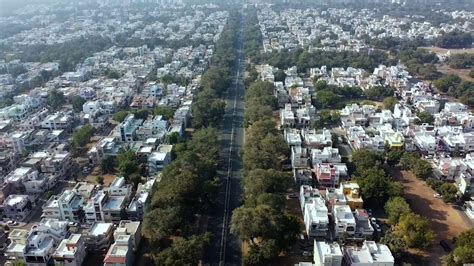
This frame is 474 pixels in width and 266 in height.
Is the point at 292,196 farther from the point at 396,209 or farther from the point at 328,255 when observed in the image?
the point at 328,255

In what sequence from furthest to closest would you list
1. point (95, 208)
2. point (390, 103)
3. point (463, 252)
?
point (390, 103) < point (95, 208) < point (463, 252)

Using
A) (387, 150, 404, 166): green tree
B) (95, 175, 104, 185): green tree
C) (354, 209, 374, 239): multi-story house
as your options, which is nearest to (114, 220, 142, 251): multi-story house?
(95, 175, 104, 185): green tree

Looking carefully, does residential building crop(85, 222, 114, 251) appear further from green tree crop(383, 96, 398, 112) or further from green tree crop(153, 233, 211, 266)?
green tree crop(383, 96, 398, 112)

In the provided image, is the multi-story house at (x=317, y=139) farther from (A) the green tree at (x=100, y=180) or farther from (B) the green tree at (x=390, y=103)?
(A) the green tree at (x=100, y=180)

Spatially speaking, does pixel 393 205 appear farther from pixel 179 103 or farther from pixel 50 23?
pixel 50 23

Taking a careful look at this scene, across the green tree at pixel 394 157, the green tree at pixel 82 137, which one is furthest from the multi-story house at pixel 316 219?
→ the green tree at pixel 82 137

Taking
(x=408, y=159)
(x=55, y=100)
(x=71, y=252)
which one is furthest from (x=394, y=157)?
(x=55, y=100)

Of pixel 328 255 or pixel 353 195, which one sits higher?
pixel 328 255
